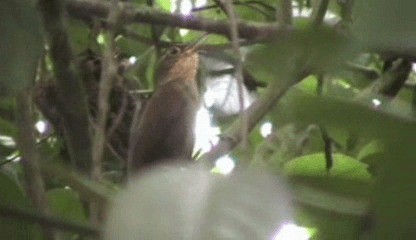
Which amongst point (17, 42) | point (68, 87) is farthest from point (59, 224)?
point (68, 87)

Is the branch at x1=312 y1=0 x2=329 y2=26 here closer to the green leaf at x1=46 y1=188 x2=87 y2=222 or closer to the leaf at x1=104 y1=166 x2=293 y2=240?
the leaf at x1=104 y1=166 x2=293 y2=240

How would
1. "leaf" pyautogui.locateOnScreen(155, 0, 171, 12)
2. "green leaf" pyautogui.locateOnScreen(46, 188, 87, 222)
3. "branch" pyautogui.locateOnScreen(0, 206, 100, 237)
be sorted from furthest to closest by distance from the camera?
"leaf" pyautogui.locateOnScreen(155, 0, 171, 12) < "green leaf" pyautogui.locateOnScreen(46, 188, 87, 222) < "branch" pyautogui.locateOnScreen(0, 206, 100, 237)

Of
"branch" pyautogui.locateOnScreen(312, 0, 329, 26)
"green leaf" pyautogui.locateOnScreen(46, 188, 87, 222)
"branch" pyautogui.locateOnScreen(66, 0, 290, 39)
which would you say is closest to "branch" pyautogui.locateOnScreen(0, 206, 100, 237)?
"branch" pyautogui.locateOnScreen(312, 0, 329, 26)

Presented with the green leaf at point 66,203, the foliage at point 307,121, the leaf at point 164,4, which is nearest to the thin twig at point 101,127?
the foliage at point 307,121

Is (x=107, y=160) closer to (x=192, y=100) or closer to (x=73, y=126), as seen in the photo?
(x=192, y=100)

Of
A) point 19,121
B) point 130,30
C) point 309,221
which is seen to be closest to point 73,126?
point 19,121

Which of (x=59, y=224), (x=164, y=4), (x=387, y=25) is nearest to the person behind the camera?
(x=387, y=25)

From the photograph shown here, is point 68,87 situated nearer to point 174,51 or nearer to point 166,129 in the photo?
point 166,129
